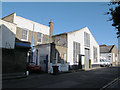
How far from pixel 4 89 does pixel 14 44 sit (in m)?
9.29

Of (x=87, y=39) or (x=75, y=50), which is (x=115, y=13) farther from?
(x=87, y=39)

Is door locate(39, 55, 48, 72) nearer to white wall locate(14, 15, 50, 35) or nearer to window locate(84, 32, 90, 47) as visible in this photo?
white wall locate(14, 15, 50, 35)

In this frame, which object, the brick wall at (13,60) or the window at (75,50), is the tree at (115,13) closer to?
the brick wall at (13,60)

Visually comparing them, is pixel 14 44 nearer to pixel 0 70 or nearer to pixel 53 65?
pixel 0 70

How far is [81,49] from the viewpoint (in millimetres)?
24922

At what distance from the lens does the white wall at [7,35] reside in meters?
14.4

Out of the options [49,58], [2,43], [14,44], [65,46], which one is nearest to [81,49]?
[65,46]

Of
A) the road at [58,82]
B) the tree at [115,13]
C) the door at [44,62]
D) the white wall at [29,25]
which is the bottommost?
the road at [58,82]

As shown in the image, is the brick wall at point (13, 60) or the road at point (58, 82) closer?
the road at point (58, 82)

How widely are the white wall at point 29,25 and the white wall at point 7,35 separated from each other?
2362mm

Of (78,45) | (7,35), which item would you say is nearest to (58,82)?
(7,35)

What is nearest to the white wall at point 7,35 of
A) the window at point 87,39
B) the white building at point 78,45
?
the white building at point 78,45

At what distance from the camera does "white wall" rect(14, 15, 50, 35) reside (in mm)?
17938

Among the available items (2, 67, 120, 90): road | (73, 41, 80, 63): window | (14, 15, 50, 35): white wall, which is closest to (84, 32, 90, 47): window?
(73, 41, 80, 63): window
